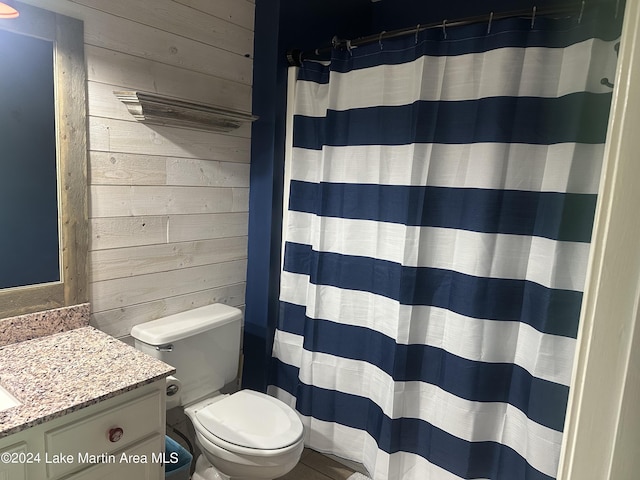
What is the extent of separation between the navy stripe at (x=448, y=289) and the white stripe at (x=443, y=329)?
3 cm

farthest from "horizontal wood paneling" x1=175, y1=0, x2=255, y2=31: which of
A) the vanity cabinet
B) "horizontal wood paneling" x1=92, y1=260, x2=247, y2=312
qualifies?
the vanity cabinet

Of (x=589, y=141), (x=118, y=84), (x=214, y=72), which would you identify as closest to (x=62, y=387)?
(x=118, y=84)

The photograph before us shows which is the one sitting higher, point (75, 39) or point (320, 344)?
point (75, 39)

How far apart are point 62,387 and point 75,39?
1152 mm

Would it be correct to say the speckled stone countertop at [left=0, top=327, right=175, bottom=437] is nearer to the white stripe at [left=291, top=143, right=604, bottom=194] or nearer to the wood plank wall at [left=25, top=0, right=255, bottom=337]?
the wood plank wall at [left=25, top=0, right=255, bottom=337]

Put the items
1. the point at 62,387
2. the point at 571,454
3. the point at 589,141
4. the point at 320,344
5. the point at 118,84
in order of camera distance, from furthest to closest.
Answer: the point at 320,344 → the point at 118,84 → the point at 589,141 → the point at 62,387 → the point at 571,454

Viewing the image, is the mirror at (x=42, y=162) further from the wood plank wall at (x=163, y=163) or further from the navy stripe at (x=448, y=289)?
the navy stripe at (x=448, y=289)

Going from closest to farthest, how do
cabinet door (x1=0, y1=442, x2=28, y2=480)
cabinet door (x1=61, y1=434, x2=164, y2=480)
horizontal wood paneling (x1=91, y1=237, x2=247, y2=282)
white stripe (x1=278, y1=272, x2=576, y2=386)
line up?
1. cabinet door (x1=0, y1=442, x2=28, y2=480)
2. cabinet door (x1=61, y1=434, x2=164, y2=480)
3. white stripe (x1=278, y1=272, x2=576, y2=386)
4. horizontal wood paneling (x1=91, y1=237, x2=247, y2=282)

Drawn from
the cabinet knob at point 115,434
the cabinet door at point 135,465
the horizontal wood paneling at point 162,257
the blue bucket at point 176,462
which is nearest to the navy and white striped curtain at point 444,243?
the horizontal wood paneling at point 162,257

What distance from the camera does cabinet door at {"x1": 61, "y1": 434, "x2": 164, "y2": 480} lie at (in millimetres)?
1198

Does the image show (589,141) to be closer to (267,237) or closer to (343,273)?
(343,273)

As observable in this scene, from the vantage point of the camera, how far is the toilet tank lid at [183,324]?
5.60 ft

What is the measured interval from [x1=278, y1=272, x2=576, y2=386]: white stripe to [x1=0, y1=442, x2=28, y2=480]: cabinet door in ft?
4.06

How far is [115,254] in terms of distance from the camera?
1.71m
